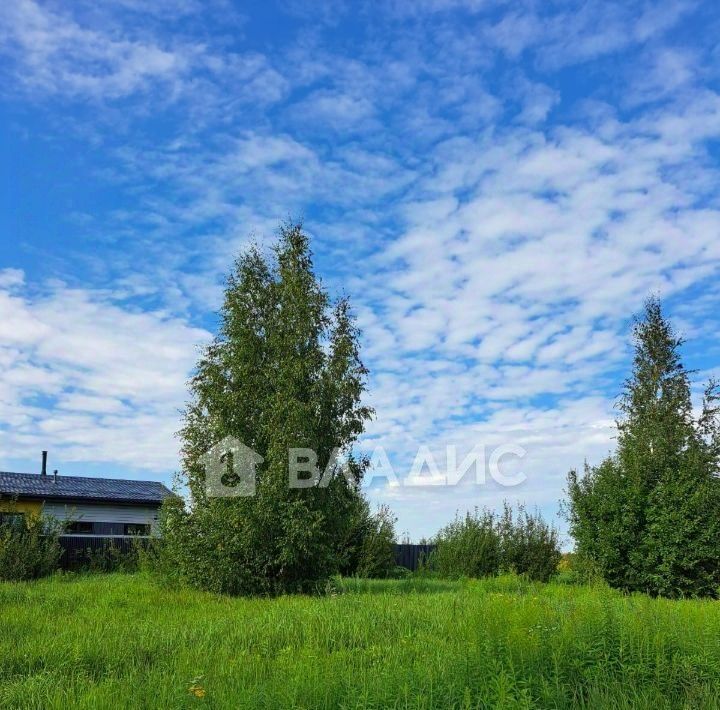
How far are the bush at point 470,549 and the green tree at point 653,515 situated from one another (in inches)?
114

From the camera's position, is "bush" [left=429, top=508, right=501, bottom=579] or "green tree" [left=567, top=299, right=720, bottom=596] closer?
"green tree" [left=567, top=299, right=720, bottom=596]

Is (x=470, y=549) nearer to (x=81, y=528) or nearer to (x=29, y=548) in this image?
(x=29, y=548)

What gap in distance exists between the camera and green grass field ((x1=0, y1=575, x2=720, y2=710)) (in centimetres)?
578

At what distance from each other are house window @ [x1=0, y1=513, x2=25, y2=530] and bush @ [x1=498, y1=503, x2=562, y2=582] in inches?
547

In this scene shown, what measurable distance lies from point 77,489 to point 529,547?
19936 mm

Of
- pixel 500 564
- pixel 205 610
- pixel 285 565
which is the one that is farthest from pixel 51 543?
pixel 500 564

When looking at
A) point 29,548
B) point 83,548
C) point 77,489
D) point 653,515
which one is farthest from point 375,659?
point 77,489

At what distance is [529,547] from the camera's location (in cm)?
2027

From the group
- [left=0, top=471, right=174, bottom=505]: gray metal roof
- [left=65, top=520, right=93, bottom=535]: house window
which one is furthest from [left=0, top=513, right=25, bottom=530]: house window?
[left=65, top=520, right=93, bottom=535]: house window

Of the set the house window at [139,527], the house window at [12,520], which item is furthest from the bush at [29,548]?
the house window at [139,527]

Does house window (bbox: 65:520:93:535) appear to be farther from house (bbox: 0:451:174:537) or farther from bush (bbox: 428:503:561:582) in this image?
bush (bbox: 428:503:561:582)

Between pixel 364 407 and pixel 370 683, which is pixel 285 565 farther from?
pixel 370 683

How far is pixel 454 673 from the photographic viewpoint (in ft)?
20.2

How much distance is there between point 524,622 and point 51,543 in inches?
664
